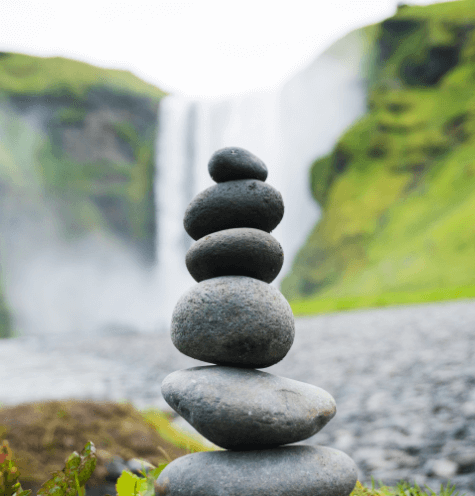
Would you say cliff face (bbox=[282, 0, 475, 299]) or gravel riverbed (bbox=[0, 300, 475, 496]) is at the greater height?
cliff face (bbox=[282, 0, 475, 299])

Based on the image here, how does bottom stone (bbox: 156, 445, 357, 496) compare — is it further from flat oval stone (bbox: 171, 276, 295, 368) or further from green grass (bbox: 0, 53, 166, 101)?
green grass (bbox: 0, 53, 166, 101)

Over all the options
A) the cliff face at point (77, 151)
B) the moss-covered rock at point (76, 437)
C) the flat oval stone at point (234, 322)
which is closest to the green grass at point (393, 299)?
the moss-covered rock at point (76, 437)

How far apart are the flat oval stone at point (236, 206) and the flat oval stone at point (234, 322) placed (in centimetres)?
38

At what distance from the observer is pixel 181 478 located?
2242mm

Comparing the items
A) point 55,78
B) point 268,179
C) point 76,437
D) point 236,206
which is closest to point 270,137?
point 268,179

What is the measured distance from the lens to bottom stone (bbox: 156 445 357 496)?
2129mm

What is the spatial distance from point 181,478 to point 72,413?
100 inches

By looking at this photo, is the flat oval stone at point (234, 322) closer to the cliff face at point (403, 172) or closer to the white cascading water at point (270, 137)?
the cliff face at point (403, 172)

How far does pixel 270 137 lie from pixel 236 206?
38.8 meters

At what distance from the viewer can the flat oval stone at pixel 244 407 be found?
2.21 meters

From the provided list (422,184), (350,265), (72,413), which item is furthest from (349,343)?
(422,184)

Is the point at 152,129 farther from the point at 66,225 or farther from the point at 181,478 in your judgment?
the point at 181,478

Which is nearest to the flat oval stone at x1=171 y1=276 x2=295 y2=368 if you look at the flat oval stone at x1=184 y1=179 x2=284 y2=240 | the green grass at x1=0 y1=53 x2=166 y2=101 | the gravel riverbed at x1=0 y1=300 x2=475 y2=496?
the flat oval stone at x1=184 y1=179 x2=284 y2=240

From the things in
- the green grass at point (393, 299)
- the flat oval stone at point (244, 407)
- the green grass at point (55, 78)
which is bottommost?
the green grass at point (393, 299)
